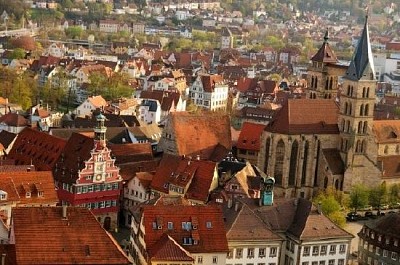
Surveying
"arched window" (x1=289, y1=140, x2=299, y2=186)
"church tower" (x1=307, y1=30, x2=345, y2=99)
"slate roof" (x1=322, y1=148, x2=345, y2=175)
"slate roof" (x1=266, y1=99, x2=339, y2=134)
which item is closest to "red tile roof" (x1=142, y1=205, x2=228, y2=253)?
"slate roof" (x1=266, y1=99, x2=339, y2=134)

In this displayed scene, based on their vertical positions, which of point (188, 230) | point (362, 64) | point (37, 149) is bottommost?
point (37, 149)

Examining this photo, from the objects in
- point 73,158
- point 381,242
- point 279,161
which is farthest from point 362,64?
point 73,158

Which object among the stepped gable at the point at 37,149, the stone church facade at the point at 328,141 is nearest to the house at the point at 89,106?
the stepped gable at the point at 37,149

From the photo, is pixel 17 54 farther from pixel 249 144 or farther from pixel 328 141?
pixel 328 141

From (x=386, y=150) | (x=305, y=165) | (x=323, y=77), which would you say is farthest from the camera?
(x=323, y=77)

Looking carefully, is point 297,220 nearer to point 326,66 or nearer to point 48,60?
point 326,66

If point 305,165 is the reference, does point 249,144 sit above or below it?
above

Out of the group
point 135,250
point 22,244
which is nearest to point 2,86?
point 135,250

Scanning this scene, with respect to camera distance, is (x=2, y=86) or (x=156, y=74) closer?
(x=2, y=86)
